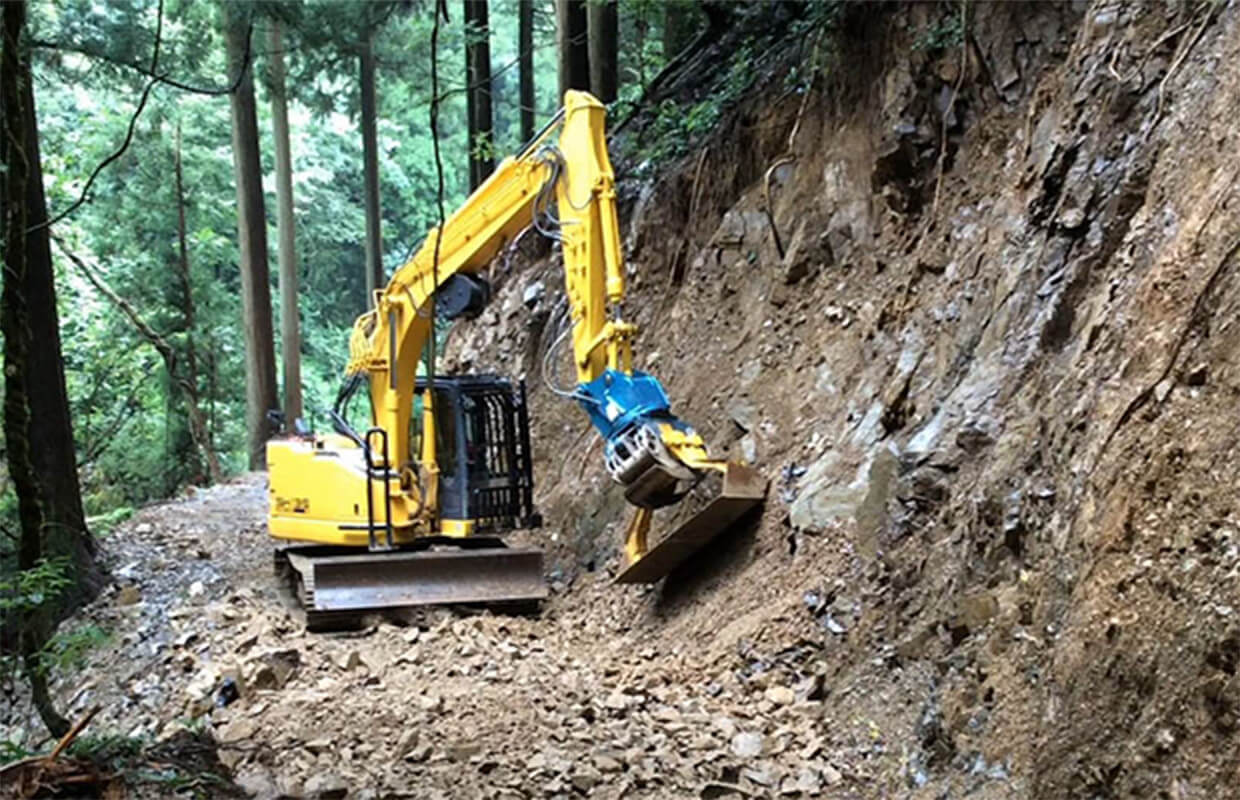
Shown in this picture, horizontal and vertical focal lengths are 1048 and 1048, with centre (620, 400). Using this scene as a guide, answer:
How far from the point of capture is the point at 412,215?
2970 centimetres

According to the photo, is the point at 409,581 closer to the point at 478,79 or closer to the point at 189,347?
the point at 478,79

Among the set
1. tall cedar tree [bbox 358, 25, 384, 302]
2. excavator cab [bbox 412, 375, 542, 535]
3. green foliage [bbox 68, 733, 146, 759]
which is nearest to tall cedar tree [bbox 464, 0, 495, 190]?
tall cedar tree [bbox 358, 25, 384, 302]

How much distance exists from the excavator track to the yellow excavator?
11 millimetres

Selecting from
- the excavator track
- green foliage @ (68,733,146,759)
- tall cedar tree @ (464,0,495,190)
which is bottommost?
green foliage @ (68,733,146,759)

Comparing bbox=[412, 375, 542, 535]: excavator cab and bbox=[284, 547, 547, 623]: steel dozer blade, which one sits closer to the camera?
bbox=[284, 547, 547, 623]: steel dozer blade

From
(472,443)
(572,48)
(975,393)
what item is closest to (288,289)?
(572,48)

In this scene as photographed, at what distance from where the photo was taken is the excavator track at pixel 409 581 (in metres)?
7.82

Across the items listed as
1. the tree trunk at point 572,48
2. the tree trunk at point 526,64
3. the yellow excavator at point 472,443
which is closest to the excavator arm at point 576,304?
the yellow excavator at point 472,443

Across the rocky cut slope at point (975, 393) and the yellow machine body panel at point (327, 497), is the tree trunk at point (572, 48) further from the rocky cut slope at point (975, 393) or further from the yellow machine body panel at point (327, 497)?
the yellow machine body panel at point (327, 497)

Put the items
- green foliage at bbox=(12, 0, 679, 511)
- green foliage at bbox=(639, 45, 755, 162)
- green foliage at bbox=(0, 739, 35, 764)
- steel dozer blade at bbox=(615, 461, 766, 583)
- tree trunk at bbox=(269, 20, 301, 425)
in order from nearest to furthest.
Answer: green foliage at bbox=(0, 739, 35, 764)
steel dozer blade at bbox=(615, 461, 766, 583)
green foliage at bbox=(639, 45, 755, 162)
green foliage at bbox=(12, 0, 679, 511)
tree trunk at bbox=(269, 20, 301, 425)

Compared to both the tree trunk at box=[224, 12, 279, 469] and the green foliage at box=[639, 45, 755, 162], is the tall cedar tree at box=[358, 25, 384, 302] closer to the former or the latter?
the tree trunk at box=[224, 12, 279, 469]

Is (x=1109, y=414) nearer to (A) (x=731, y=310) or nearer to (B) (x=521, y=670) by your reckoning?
(B) (x=521, y=670)

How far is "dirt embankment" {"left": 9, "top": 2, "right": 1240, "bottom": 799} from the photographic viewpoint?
3.36 m

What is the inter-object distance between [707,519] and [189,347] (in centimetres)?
1231
